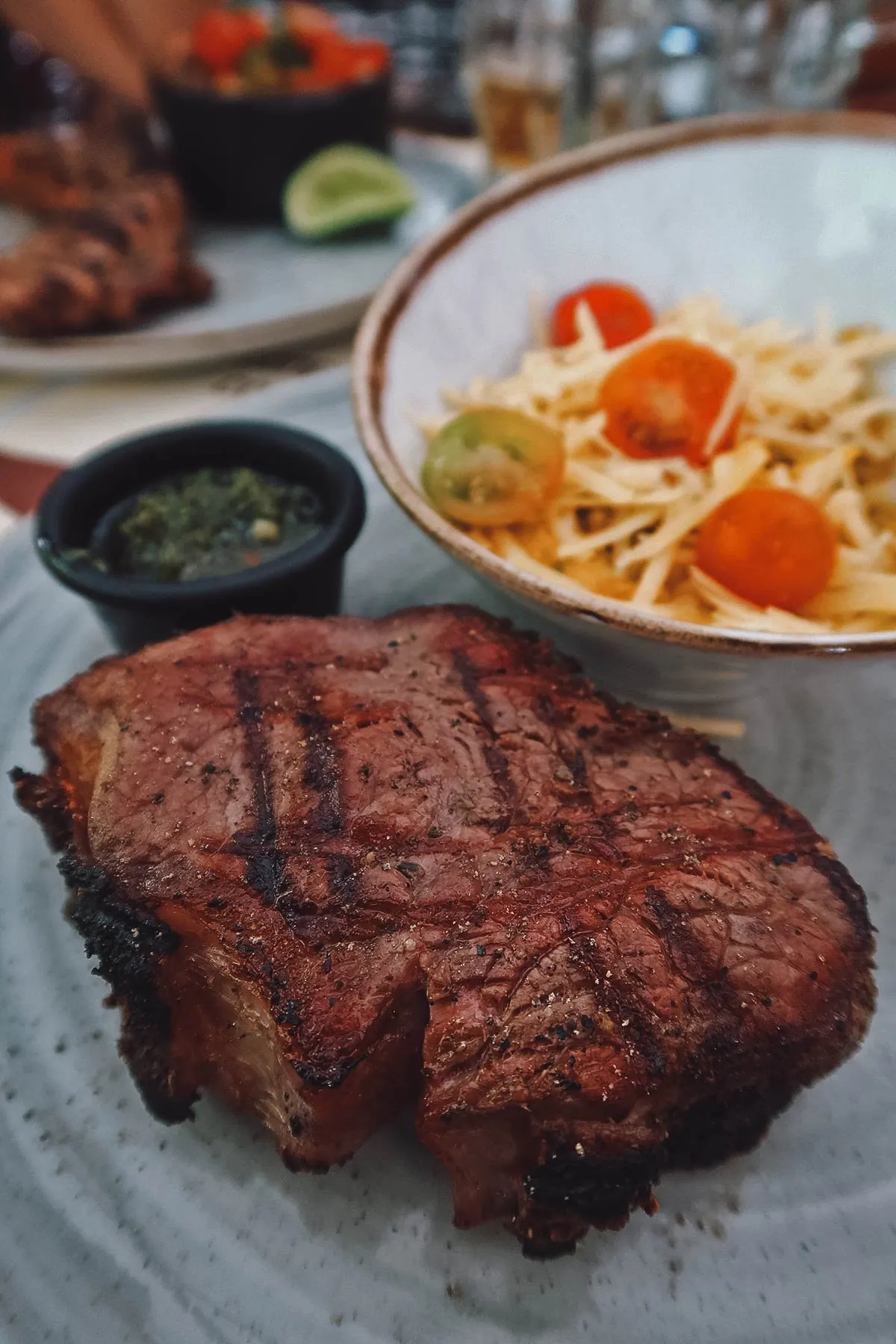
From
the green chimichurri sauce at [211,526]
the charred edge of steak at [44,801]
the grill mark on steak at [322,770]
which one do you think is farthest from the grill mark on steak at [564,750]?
the charred edge of steak at [44,801]

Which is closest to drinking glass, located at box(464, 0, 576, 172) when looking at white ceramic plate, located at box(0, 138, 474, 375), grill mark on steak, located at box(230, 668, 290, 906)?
white ceramic plate, located at box(0, 138, 474, 375)

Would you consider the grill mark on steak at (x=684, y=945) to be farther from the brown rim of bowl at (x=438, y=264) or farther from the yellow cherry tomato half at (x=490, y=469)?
the yellow cherry tomato half at (x=490, y=469)

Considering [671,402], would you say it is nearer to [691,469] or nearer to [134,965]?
[691,469]

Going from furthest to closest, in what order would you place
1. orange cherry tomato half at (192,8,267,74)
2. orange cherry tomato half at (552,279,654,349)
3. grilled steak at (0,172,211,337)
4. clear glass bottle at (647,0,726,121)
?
orange cherry tomato half at (192,8,267,74)
clear glass bottle at (647,0,726,121)
grilled steak at (0,172,211,337)
orange cherry tomato half at (552,279,654,349)

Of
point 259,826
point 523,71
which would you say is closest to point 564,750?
point 259,826

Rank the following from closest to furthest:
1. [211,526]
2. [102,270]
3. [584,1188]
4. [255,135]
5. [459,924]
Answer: [584,1188] → [459,924] → [211,526] → [102,270] → [255,135]

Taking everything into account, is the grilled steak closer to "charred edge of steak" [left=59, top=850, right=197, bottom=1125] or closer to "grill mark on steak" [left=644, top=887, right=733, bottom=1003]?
"charred edge of steak" [left=59, top=850, right=197, bottom=1125]
